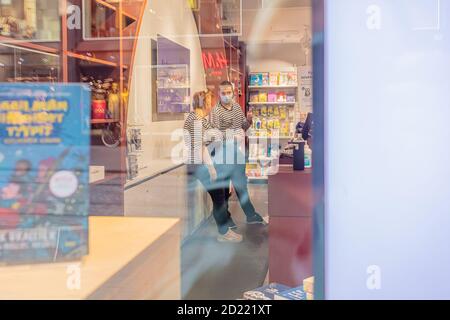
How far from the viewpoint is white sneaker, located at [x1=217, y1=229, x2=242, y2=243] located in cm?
509

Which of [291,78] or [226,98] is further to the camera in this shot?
[291,78]

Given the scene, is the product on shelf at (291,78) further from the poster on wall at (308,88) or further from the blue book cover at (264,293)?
the blue book cover at (264,293)

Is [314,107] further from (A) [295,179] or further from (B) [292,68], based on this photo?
(B) [292,68]

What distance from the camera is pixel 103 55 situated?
148 inches

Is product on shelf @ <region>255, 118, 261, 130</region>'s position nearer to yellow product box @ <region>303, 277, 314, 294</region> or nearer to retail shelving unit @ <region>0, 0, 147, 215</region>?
retail shelving unit @ <region>0, 0, 147, 215</region>

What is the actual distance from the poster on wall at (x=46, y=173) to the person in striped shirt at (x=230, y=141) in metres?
3.92

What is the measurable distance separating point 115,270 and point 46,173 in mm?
286

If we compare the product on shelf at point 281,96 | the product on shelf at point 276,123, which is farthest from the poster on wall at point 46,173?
the product on shelf at point 281,96

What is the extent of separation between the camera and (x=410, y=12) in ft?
4.72

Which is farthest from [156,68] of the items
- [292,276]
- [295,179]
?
[292,276]

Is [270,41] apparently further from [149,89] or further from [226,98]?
[149,89]

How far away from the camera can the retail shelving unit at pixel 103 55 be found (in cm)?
323

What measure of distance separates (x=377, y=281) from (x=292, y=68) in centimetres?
734

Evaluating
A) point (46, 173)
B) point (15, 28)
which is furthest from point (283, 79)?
point (46, 173)
